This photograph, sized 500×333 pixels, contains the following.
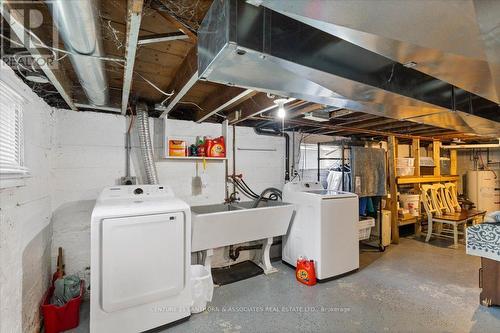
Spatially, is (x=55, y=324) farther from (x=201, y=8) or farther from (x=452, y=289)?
(x=452, y=289)

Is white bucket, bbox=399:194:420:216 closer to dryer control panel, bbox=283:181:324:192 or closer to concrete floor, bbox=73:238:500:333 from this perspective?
concrete floor, bbox=73:238:500:333

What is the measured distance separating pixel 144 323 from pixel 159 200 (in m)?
1.07

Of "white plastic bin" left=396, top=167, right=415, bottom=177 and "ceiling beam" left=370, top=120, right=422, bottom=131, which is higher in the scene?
"ceiling beam" left=370, top=120, right=422, bottom=131

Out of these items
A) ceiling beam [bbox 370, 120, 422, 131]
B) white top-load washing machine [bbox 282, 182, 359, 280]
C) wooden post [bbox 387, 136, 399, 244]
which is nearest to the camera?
white top-load washing machine [bbox 282, 182, 359, 280]

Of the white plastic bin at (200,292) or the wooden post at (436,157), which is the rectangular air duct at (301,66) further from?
the wooden post at (436,157)

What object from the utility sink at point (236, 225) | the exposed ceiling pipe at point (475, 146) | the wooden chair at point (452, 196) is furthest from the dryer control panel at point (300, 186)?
the exposed ceiling pipe at point (475, 146)

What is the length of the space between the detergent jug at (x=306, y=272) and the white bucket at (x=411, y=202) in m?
2.94

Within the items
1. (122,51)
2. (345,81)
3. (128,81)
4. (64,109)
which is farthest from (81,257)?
(345,81)

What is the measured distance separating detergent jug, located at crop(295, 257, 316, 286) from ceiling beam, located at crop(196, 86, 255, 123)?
84.2 inches

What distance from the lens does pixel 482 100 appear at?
223 cm

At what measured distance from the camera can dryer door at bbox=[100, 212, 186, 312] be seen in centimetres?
189

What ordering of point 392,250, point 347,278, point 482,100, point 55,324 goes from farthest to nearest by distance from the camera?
point 392,250 → point 347,278 → point 482,100 → point 55,324

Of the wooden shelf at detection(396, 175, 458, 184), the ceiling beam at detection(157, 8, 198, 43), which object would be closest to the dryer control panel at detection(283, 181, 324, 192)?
the wooden shelf at detection(396, 175, 458, 184)

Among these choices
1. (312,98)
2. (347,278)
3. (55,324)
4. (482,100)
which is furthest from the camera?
(347,278)
